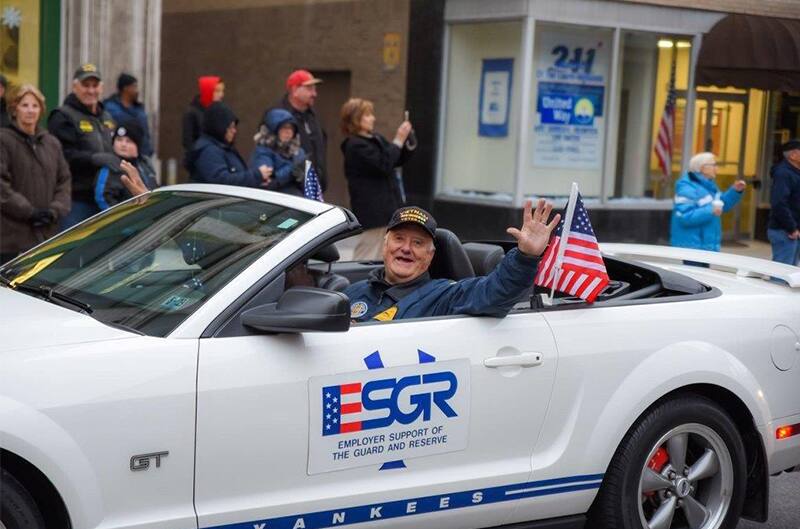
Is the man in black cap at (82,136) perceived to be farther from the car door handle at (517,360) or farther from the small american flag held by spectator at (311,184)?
the car door handle at (517,360)

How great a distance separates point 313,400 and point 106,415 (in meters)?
0.69

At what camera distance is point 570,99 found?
1641 cm

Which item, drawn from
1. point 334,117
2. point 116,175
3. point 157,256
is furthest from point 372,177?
point 334,117

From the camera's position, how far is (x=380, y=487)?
13.8 feet

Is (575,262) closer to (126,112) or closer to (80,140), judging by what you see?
(80,140)

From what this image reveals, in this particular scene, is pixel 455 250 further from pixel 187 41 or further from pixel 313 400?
pixel 187 41

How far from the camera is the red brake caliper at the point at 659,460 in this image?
4.95 metres

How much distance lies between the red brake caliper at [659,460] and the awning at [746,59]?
42.1 ft

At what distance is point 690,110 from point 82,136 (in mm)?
10473

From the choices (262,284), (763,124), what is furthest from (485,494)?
(763,124)

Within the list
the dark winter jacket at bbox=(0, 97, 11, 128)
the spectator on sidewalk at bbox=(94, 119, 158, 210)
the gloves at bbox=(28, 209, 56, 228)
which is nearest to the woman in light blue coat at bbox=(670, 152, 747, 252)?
the spectator on sidewalk at bbox=(94, 119, 158, 210)

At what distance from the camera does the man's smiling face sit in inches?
198

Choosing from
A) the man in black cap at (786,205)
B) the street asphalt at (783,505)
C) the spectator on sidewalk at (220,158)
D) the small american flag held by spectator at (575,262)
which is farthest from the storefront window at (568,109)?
the small american flag held by spectator at (575,262)

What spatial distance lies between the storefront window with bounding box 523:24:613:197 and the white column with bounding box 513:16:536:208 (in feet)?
0.36
